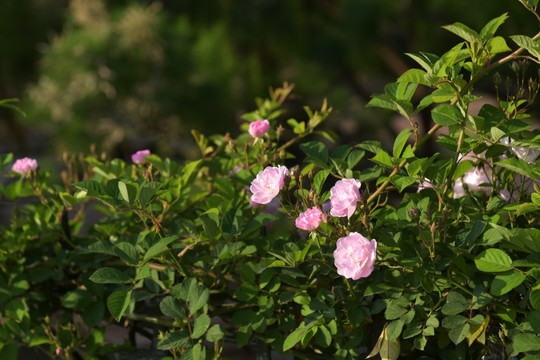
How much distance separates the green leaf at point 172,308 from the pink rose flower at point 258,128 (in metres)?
0.23

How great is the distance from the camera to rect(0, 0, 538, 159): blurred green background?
3418mm

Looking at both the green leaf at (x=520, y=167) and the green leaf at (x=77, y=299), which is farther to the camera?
the green leaf at (x=77, y=299)

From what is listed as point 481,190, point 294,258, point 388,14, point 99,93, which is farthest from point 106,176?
point 388,14

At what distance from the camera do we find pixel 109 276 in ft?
2.42

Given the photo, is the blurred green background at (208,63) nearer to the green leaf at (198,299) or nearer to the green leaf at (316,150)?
the green leaf at (316,150)

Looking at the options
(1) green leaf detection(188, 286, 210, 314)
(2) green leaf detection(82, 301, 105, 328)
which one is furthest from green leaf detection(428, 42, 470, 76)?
(2) green leaf detection(82, 301, 105, 328)

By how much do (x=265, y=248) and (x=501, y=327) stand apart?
0.27m

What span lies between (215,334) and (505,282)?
304mm

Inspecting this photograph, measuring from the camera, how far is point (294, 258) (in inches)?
27.8

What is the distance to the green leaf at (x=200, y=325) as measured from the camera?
74cm

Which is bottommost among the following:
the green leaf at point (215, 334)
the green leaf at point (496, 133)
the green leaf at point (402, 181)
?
the green leaf at point (215, 334)

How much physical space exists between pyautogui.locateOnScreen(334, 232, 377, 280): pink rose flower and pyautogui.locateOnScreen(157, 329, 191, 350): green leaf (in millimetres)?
212

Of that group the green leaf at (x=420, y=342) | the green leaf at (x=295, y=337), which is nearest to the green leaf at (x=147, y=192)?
the green leaf at (x=295, y=337)

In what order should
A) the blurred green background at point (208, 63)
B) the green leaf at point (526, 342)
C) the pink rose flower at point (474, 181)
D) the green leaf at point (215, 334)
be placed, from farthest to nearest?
1. the blurred green background at point (208, 63)
2. the pink rose flower at point (474, 181)
3. the green leaf at point (215, 334)
4. the green leaf at point (526, 342)
